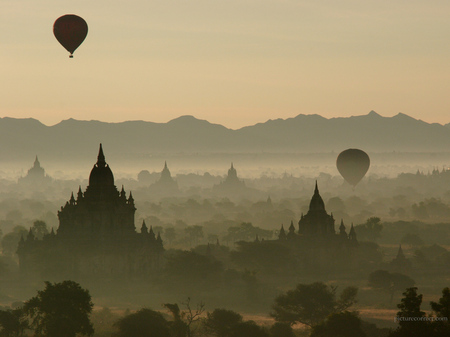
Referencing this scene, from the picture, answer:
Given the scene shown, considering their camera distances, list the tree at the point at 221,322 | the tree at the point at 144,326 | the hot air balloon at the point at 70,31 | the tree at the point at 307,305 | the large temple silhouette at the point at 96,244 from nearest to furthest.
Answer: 1. the tree at the point at 144,326
2. the tree at the point at 221,322
3. the tree at the point at 307,305
4. the large temple silhouette at the point at 96,244
5. the hot air balloon at the point at 70,31

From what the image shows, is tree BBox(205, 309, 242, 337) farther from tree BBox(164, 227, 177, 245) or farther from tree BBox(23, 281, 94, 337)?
tree BBox(164, 227, 177, 245)

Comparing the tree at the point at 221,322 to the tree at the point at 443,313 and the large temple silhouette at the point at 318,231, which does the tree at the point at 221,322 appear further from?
the large temple silhouette at the point at 318,231

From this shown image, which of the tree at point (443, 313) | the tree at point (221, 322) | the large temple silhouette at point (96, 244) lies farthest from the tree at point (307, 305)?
the tree at point (443, 313)

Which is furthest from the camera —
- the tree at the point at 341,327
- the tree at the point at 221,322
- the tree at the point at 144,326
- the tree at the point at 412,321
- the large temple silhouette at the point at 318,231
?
the large temple silhouette at the point at 318,231

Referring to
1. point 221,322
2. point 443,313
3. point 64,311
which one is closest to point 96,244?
point 221,322

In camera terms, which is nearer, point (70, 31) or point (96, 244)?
point (96, 244)

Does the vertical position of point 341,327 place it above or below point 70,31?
below

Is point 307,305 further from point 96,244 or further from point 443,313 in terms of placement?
point 96,244
